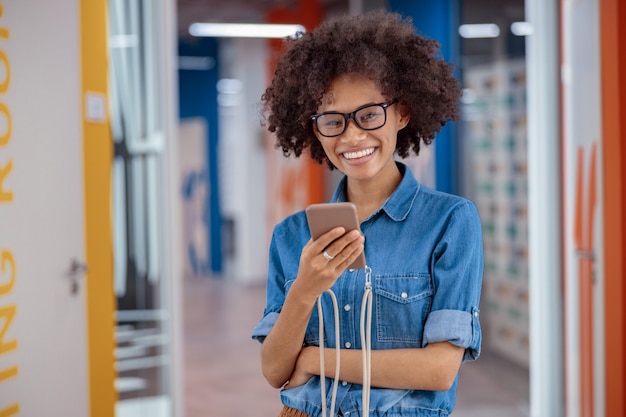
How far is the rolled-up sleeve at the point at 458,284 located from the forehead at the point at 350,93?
30cm

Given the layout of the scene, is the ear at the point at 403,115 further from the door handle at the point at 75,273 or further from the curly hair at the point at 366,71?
the door handle at the point at 75,273

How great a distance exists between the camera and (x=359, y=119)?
57.6 inches

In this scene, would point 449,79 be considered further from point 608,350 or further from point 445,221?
point 608,350

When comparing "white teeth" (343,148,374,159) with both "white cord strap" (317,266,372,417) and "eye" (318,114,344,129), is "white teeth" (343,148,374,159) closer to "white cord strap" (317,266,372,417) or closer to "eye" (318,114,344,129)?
"eye" (318,114,344,129)

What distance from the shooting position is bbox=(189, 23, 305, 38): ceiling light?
10.2m

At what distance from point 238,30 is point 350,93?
9.50m

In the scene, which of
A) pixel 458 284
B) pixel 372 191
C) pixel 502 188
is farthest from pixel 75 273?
pixel 502 188

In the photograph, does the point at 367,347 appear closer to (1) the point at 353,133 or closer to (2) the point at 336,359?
(2) the point at 336,359

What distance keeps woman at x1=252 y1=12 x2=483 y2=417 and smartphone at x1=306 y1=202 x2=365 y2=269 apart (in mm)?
25

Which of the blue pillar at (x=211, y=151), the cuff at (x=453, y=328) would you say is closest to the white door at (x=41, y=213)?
the cuff at (x=453, y=328)

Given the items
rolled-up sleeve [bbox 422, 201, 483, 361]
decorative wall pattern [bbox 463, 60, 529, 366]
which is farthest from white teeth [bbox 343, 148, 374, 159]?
decorative wall pattern [bbox 463, 60, 529, 366]

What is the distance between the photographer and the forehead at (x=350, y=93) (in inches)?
57.8

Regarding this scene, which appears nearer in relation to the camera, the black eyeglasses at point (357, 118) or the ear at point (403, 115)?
the black eyeglasses at point (357, 118)

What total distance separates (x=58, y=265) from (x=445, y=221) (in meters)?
1.87
